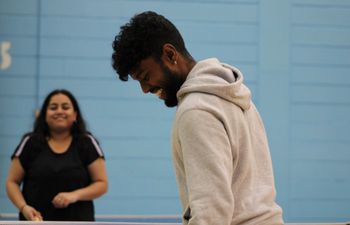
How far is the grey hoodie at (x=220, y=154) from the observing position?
1.47 m

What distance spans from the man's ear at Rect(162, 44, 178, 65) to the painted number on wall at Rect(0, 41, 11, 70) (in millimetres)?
3094

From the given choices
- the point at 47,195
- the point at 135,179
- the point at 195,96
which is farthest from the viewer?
the point at 135,179

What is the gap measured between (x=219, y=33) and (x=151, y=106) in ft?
2.15

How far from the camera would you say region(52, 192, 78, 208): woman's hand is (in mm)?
3184

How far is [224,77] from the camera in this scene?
162cm

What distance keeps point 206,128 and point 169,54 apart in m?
0.21

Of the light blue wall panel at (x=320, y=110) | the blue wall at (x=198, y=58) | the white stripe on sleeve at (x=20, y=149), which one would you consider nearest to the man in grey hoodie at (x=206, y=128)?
the white stripe on sleeve at (x=20, y=149)

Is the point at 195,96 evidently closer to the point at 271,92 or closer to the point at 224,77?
the point at 224,77

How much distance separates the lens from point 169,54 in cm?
160

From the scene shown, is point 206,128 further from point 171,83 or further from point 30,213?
point 30,213

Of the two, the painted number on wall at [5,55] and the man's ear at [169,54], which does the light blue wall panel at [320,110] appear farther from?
the man's ear at [169,54]

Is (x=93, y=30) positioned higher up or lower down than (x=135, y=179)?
higher up

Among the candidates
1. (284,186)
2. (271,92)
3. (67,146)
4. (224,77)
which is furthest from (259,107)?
(224,77)

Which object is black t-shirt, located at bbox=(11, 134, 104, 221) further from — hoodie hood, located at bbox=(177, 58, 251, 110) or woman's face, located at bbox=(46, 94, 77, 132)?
hoodie hood, located at bbox=(177, 58, 251, 110)
